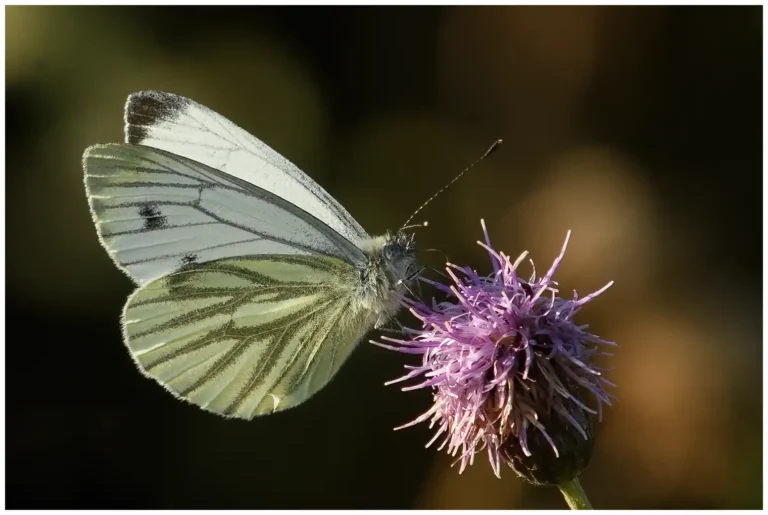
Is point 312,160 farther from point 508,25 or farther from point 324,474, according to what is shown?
point 324,474

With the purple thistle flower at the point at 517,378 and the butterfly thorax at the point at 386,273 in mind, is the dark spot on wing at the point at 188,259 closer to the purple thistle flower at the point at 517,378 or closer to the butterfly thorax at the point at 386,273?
the butterfly thorax at the point at 386,273

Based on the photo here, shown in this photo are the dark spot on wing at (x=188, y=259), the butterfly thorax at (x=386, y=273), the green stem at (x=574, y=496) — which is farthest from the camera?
the dark spot on wing at (x=188, y=259)

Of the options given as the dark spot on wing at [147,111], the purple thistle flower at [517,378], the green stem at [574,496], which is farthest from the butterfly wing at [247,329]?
the green stem at [574,496]

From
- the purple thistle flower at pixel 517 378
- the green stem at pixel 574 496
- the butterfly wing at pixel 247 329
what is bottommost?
the butterfly wing at pixel 247 329

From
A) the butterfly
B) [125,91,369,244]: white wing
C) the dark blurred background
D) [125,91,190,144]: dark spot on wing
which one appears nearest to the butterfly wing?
the butterfly

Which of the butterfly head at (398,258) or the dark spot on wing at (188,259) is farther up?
the butterfly head at (398,258)

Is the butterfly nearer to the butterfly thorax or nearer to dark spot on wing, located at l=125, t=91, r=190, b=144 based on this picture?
the butterfly thorax

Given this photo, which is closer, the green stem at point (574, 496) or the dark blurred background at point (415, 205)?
the green stem at point (574, 496)

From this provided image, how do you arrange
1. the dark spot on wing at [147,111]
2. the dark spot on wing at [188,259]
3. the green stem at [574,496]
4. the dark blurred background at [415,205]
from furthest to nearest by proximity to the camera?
the dark blurred background at [415,205] < the dark spot on wing at [147,111] < the dark spot on wing at [188,259] < the green stem at [574,496]
